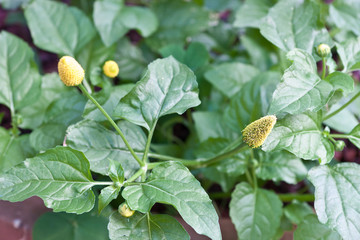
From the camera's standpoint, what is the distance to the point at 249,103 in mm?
656

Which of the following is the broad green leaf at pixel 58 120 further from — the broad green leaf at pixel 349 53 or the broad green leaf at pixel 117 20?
the broad green leaf at pixel 349 53

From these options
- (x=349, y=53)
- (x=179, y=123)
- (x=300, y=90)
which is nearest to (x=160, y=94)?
(x=300, y=90)

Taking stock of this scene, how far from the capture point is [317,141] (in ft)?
1.60

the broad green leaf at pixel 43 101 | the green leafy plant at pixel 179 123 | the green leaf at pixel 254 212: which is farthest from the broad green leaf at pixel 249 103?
the broad green leaf at pixel 43 101

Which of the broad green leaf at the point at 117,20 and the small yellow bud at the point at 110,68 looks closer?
the small yellow bud at the point at 110,68

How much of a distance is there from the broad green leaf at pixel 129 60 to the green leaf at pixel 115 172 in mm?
415

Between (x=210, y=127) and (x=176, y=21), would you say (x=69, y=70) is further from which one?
(x=176, y=21)

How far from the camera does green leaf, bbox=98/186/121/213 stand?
1.50 ft

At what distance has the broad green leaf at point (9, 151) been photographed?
1.90 feet

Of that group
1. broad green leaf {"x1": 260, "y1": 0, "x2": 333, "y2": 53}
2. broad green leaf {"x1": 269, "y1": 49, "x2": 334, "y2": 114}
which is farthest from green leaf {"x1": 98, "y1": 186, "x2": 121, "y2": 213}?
broad green leaf {"x1": 260, "y1": 0, "x2": 333, "y2": 53}

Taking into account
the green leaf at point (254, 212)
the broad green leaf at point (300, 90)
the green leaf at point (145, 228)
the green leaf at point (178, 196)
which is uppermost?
the broad green leaf at point (300, 90)

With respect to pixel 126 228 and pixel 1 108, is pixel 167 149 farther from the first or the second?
pixel 1 108

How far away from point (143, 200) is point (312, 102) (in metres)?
0.24

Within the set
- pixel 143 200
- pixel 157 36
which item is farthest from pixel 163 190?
pixel 157 36
